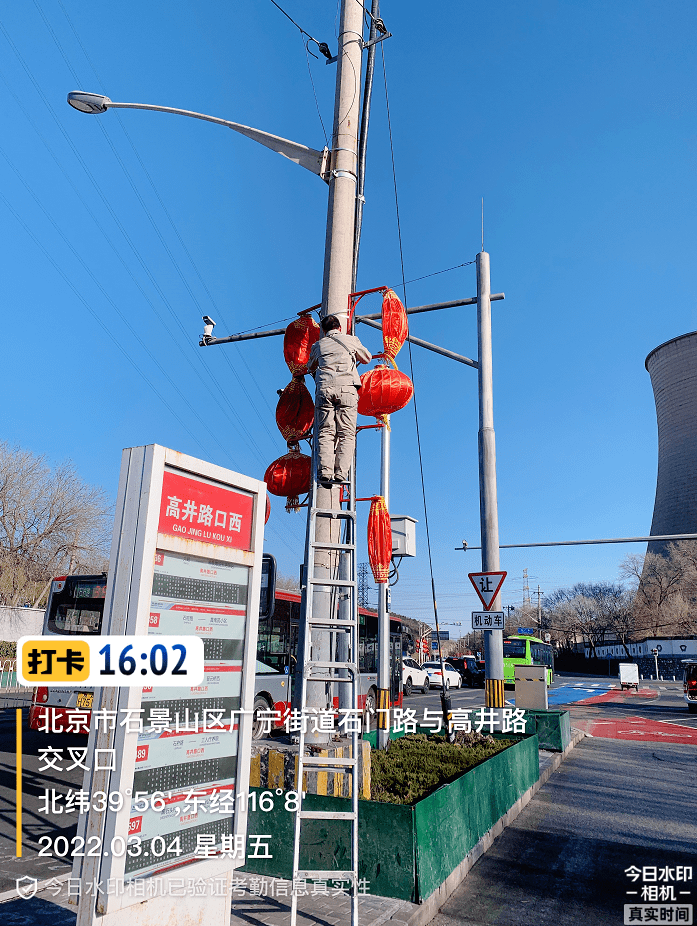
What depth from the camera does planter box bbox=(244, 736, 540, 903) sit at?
504 cm

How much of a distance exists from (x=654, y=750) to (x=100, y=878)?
15.5m

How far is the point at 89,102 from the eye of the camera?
6.97 m

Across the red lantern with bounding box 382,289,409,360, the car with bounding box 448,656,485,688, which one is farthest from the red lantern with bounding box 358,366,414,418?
the car with bounding box 448,656,485,688

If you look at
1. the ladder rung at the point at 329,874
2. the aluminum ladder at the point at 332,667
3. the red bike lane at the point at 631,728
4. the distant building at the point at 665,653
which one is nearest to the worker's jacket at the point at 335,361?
the aluminum ladder at the point at 332,667

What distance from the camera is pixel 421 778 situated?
6844 millimetres

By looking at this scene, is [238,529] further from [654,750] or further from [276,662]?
[654,750]

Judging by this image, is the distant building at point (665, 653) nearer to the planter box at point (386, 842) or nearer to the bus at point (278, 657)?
the bus at point (278, 657)

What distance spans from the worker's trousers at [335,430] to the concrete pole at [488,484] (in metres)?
7.27

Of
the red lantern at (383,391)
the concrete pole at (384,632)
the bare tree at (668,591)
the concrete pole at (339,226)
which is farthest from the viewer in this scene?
the bare tree at (668,591)

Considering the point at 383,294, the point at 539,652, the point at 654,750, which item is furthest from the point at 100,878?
the point at 539,652

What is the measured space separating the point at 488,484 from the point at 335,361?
7.51 meters

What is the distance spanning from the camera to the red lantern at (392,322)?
7191 millimetres

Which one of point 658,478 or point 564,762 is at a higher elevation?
point 658,478

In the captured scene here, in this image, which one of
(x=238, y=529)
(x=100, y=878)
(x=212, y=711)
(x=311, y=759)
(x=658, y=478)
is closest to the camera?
(x=100, y=878)
